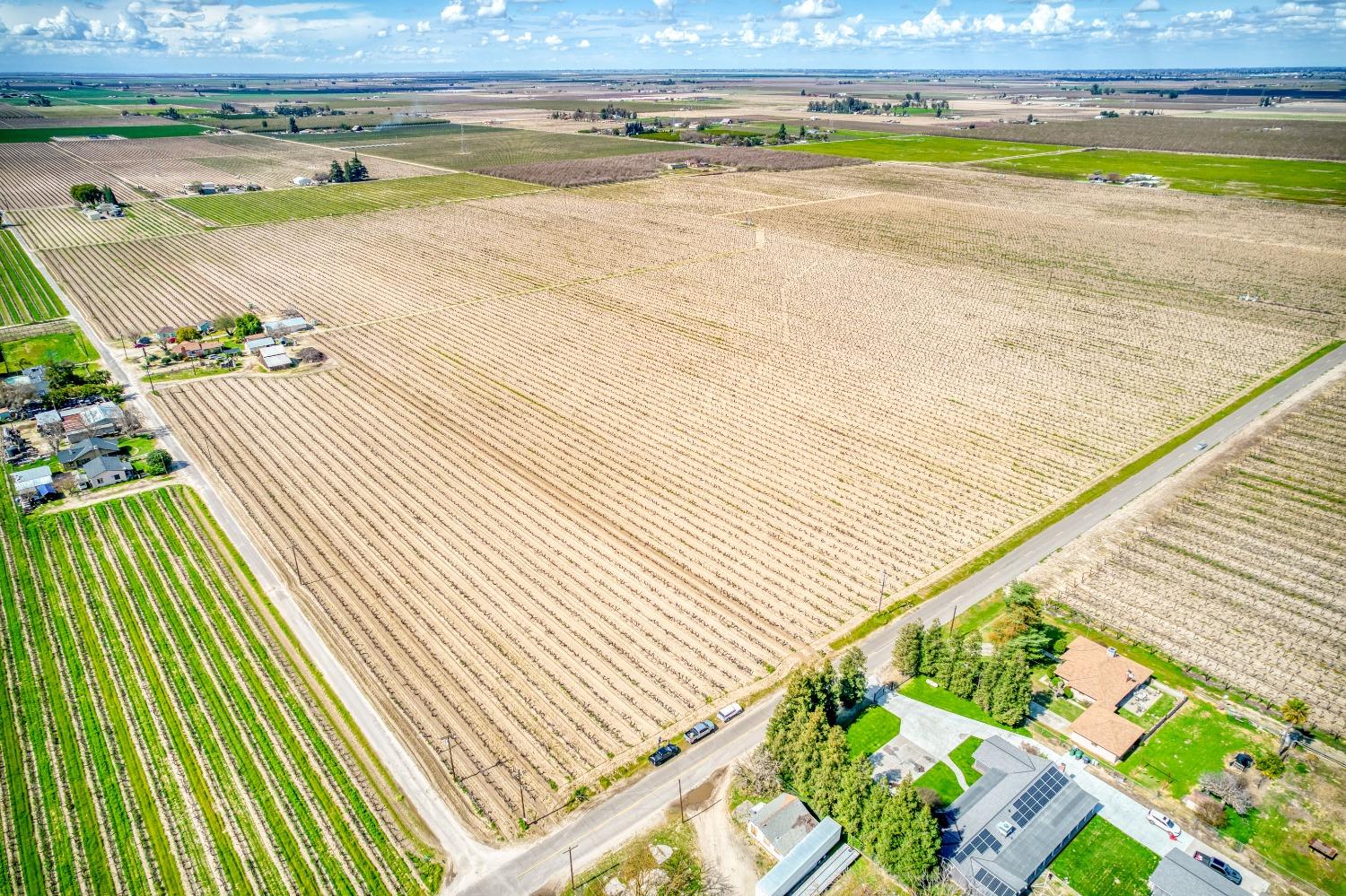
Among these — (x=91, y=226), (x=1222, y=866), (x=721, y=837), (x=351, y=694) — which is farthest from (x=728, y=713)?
(x=91, y=226)

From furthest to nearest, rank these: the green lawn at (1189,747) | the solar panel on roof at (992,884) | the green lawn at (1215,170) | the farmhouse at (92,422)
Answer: the green lawn at (1215,170)
the farmhouse at (92,422)
the green lawn at (1189,747)
the solar panel on roof at (992,884)

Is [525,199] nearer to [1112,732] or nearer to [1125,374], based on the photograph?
[1125,374]

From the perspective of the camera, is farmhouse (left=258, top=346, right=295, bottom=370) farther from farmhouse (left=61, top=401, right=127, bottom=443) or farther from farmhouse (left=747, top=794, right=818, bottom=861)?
farmhouse (left=747, top=794, right=818, bottom=861)

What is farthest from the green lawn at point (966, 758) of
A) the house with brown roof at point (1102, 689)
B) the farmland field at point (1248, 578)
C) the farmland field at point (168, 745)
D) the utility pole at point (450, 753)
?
the farmland field at point (168, 745)

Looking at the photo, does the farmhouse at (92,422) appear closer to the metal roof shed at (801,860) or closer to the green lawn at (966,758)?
the metal roof shed at (801,860)

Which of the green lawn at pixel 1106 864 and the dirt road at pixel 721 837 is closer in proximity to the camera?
the green lawn at pixel 1106 864

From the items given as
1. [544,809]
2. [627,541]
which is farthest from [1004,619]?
[544,809]

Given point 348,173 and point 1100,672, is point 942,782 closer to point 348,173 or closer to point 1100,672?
point 1100,672
